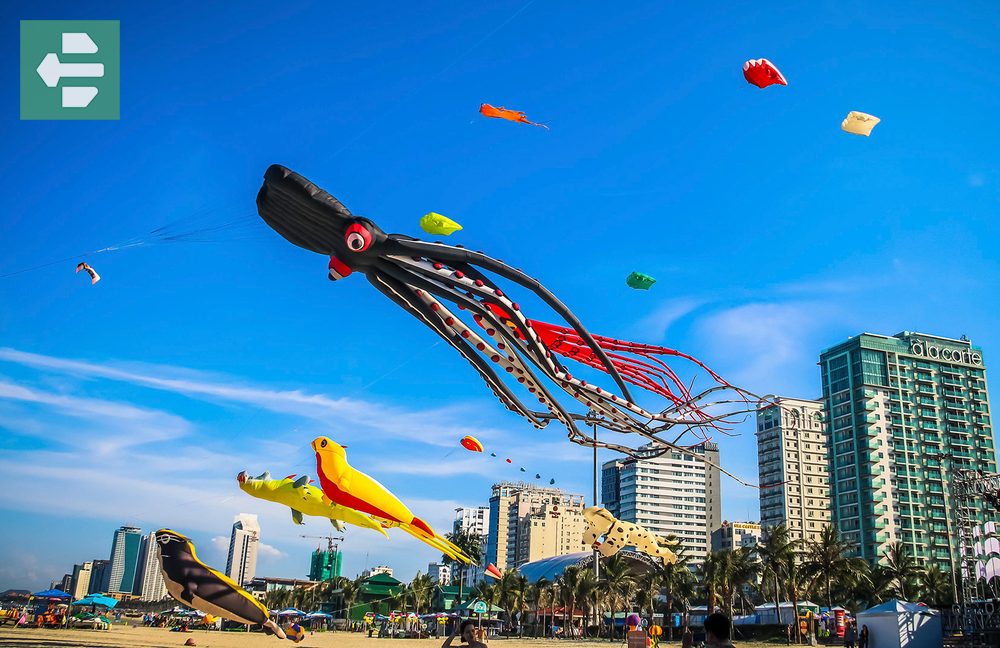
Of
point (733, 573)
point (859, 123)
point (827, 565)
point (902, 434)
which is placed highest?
Answer: point (902, 434)

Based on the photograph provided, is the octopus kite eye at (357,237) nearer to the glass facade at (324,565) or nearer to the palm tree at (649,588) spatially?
the palm tree at (649,588)

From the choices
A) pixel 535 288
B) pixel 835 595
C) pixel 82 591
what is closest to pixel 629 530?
pixel 535 288

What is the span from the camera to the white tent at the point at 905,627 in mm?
32656

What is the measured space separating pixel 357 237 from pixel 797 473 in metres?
148

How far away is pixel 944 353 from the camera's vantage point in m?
135

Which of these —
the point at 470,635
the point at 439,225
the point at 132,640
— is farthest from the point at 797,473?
the point at 470,635

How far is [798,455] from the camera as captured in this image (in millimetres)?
145875

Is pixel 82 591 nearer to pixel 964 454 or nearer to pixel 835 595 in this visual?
pixel 835 595

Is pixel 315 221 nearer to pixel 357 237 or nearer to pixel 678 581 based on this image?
pixel 357 237

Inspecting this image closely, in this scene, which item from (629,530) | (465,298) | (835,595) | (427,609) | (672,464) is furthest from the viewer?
(672,464)

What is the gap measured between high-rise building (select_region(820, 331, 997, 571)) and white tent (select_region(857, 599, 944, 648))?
9494 centimetres

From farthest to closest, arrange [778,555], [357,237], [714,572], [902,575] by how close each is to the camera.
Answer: [902,575] < [714,572] < [778,555] < [357,237]

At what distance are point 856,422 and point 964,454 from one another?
19.8 meters

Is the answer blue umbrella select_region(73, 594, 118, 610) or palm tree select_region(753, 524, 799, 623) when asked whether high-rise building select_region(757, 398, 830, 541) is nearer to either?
palm tree select_region(753, 524, 799, 623)
